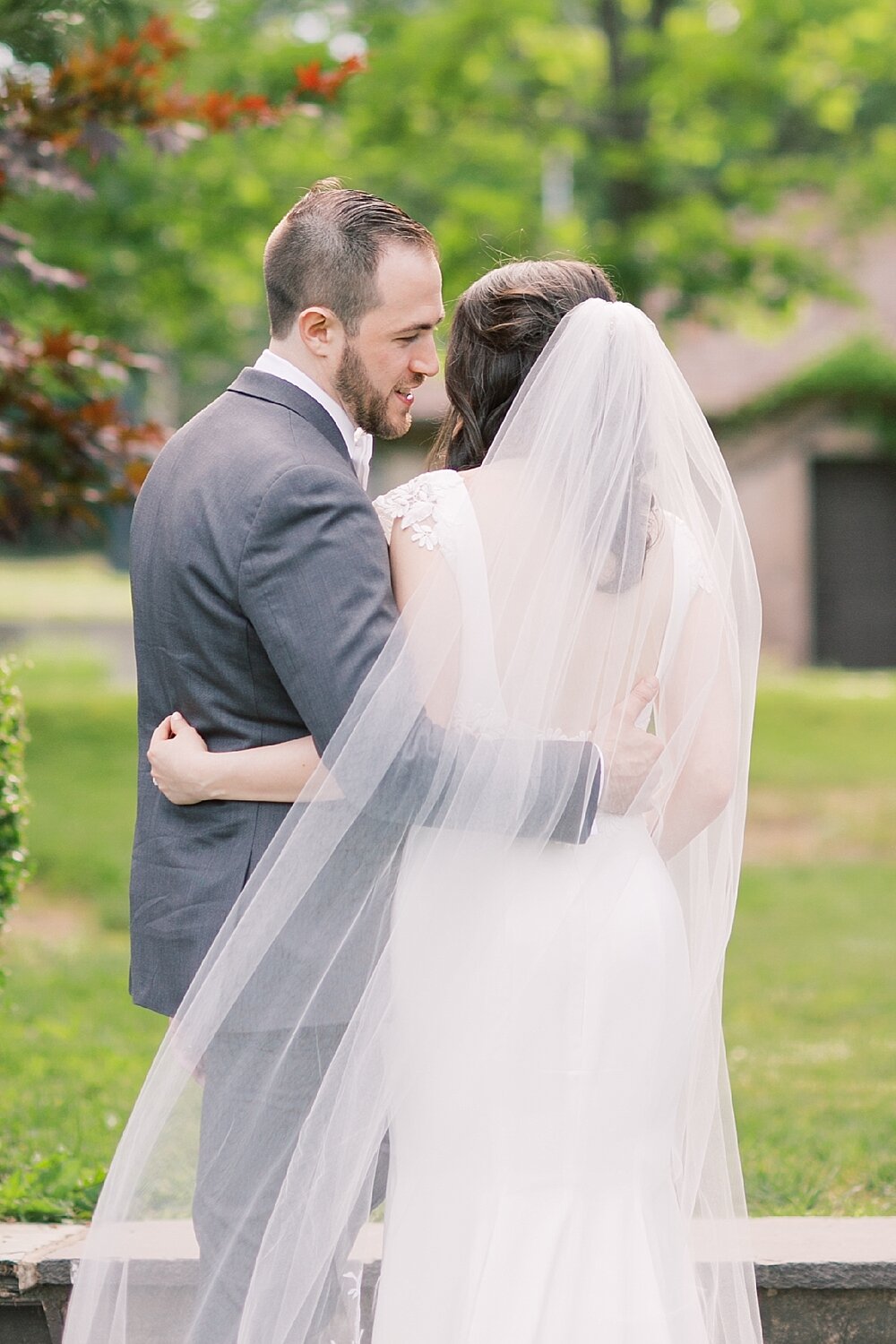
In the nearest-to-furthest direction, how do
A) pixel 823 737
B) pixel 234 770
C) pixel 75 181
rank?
1. pixel 234 770
2. pixel 75 181
3. pixel 823 737

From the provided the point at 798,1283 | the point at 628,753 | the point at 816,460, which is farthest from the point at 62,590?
the point at 628,753

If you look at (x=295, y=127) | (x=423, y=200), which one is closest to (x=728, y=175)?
(x=423, y=200)

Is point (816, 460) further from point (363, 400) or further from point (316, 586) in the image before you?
point (316, 586)

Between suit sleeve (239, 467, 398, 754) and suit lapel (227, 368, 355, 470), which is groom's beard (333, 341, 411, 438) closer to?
suit lapel (227, 368, 355, 470)

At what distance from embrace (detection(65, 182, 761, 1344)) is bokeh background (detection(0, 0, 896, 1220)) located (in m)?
1.99

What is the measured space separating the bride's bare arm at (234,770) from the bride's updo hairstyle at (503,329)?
2.13ft

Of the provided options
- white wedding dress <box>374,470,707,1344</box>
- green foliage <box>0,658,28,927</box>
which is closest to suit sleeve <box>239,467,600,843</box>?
white wedding dress <box>374,470,707,1344</box>

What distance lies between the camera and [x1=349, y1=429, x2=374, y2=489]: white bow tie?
2.60 metres

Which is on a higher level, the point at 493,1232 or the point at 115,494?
the point at 115,494

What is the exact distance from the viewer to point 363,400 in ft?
8.36

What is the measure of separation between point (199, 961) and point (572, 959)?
616mm

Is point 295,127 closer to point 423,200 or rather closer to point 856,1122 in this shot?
point 423,200

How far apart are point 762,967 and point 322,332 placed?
5485mm

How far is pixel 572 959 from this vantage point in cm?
245
